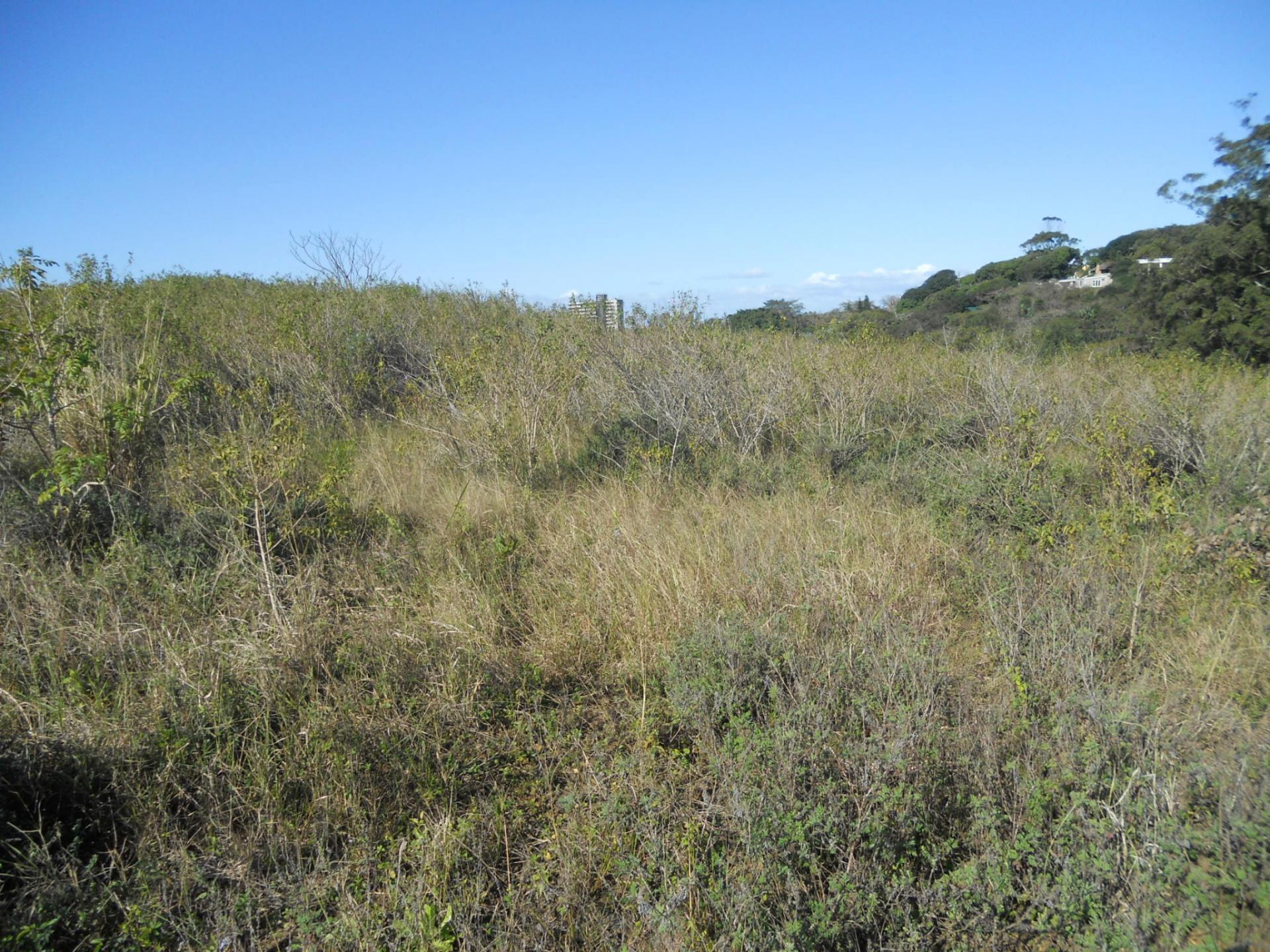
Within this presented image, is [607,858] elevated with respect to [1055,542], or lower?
lower

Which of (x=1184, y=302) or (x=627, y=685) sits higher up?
(x=1184, y=302)

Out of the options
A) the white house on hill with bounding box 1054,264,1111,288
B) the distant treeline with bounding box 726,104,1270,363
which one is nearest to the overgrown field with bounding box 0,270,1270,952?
the distant treeline with bounding box 726,104,1270,363

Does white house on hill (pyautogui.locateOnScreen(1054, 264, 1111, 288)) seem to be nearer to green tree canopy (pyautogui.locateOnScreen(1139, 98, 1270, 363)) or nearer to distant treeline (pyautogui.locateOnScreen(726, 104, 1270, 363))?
distant treeline (pyautogui.locateOnScreen(726, 104, 1270, 363))

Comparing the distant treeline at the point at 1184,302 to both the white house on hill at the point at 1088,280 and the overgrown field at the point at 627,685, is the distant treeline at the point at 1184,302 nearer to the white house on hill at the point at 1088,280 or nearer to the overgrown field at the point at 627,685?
the white house on hill at the point at 1088,280

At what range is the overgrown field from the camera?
2049 millimetres

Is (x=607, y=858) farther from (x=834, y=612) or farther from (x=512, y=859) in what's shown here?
(x=834, y=612)

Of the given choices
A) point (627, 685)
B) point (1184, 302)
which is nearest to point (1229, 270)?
point (1184, 302)

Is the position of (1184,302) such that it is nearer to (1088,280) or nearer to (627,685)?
(1088,280)

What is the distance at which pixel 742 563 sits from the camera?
3.81 meters

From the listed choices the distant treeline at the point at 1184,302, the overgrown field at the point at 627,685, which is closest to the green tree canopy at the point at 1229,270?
the distant treeline at the point at 1184,302

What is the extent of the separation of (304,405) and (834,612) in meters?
6.58

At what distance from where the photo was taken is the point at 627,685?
3291 millimetres

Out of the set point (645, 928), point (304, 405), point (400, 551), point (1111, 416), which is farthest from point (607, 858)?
point (304, 405)

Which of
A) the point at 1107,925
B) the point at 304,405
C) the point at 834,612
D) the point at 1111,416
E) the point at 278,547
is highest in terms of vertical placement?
the point at 304,405
